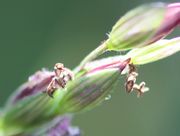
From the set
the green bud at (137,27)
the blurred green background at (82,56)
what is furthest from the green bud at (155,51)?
the blurred green background at (82,56)

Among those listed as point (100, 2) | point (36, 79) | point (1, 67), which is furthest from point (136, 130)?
point (36, 79)

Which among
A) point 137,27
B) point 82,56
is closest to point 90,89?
point 137,27

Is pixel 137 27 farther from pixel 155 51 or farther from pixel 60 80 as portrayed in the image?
pixel 60 80

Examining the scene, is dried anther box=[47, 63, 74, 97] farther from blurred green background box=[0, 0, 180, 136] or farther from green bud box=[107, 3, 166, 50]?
blurred green background box=[0, 0, 180, 136]

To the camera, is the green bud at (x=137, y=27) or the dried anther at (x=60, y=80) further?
the dried anther at (x=60, y=80)

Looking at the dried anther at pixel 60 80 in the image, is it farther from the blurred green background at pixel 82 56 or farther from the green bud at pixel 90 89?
the blurred green background at pixel 82 56

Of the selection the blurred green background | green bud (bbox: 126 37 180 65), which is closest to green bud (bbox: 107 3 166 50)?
green bud (bbox: 126 37 180 65)
